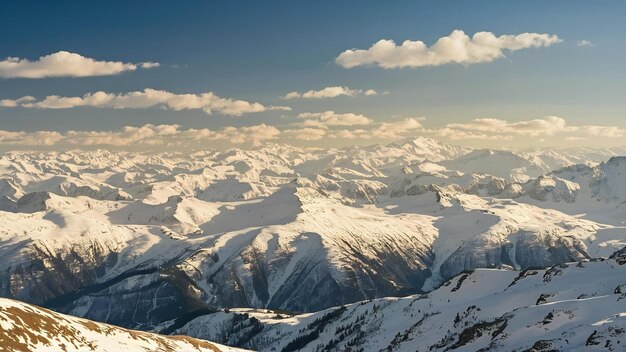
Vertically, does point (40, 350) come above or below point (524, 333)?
above

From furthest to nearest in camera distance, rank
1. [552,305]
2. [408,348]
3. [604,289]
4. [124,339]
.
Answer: [408,348]
[604,289]
[124,339]
[552,305]

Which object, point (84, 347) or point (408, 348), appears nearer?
point (84, 347)

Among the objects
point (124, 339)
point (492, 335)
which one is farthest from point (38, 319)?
point (492, 335)

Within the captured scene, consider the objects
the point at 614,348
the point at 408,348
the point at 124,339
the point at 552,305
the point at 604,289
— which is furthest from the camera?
the point at 408,348

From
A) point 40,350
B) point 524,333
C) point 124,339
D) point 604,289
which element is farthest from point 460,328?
point 40,350

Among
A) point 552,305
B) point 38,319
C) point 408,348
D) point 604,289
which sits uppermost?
point 38,319

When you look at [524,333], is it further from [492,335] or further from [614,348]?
[614,348]

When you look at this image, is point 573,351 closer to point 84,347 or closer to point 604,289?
point 604,289
